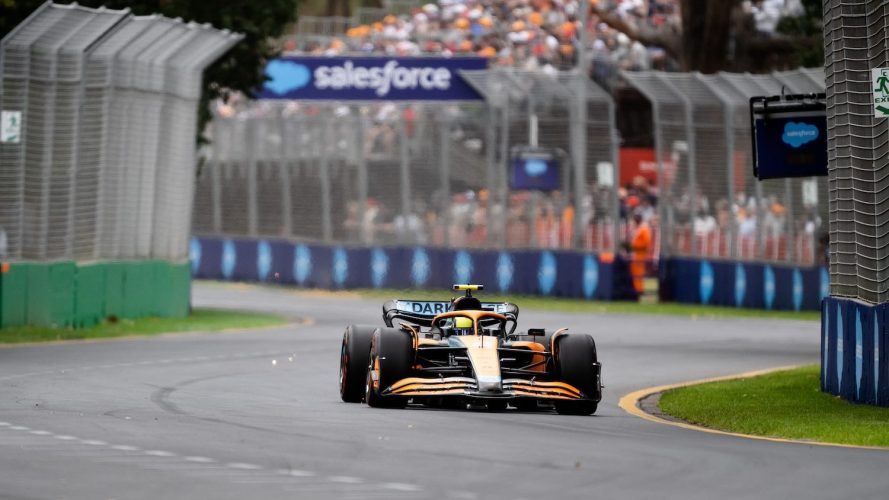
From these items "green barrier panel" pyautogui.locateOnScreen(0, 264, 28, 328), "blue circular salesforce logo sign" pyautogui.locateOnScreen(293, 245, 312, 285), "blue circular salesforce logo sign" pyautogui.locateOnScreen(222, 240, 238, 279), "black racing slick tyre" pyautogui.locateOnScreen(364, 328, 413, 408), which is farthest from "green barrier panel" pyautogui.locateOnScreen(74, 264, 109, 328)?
"blue circular salesforce logo sign" pyautogui.locateOnScreen(222, 240, 238, 279)

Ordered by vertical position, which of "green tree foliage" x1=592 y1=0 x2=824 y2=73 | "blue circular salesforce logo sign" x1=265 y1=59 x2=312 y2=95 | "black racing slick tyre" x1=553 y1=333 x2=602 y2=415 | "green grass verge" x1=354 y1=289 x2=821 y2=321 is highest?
"green tree foliage" x1=592 y1=0 x2=824 y2=73

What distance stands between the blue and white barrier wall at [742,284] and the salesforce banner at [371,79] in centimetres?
636

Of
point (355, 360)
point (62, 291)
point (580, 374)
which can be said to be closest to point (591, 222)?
point (62, 291)

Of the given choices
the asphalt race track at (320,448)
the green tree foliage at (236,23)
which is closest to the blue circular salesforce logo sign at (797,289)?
the green tree foliage at (236,23)

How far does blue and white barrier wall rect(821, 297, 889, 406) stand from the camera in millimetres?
16875

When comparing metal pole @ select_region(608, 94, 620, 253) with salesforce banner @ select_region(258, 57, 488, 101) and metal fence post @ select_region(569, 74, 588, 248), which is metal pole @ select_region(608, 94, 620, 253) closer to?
metal fence post @ select_region(569, 74, 588, 248)

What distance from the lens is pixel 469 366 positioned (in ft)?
52.3

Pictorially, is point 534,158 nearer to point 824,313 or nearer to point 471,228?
point 471,228

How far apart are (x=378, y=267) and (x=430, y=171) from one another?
7.53 feet

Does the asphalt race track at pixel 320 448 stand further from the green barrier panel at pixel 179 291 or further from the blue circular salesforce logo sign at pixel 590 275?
the blue circular salesforce logo sign at pixel 590 275

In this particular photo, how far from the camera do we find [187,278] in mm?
31203

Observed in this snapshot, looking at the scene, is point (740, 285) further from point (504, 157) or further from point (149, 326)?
point (149, 326)

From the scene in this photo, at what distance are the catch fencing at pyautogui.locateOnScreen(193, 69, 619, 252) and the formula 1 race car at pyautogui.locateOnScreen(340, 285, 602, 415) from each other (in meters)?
23.3

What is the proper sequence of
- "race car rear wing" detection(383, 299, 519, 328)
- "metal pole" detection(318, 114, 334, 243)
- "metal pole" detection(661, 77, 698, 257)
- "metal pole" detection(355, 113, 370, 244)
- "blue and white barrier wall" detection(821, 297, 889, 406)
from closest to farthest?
"blue and white barrier wall" detection(821, 297, 889, 406), "race car rear wing" detection(383, 299, 519, 328), "metal pole" detection(661, 77, 698, 257), "metal pole" detection(355, 113, 370, 244), "metal pole" detection(318, 114, 334, 243)
